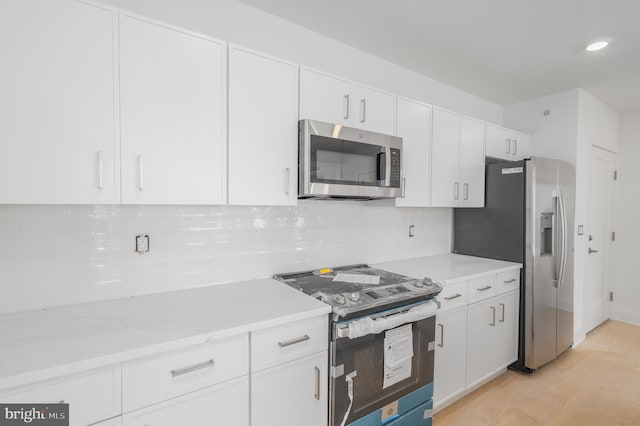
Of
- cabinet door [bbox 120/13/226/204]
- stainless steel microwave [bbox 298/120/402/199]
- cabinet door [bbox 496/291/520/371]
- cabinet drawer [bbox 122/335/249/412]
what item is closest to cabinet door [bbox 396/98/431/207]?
stainless steel microwave [bbox 298/120/402/199]

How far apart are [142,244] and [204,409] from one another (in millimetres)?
854

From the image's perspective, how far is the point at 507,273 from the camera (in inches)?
102

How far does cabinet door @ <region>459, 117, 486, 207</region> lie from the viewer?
271cm

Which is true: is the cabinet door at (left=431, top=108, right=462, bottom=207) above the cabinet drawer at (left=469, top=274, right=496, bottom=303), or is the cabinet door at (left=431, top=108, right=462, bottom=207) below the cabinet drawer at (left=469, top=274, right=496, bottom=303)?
above

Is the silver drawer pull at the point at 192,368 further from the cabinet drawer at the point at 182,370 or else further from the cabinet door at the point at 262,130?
the cabinet door at the point at 262,130

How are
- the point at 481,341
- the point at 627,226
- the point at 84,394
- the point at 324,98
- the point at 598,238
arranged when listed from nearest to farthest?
the point at 84,394 → the point at 324,98 → the point at 481,341 → the point at 598,238 → the point at 627,226

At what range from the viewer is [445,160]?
2584 mm

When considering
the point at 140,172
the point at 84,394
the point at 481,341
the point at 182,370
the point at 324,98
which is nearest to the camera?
the point at 84,394

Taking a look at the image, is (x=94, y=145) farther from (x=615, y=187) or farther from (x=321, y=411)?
(x=615, y=187)

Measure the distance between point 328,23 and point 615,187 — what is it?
4.24 meters

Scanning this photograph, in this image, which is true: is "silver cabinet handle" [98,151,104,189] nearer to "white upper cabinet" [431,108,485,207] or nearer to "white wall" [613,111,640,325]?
Result: "white upper cabinet" [431,108,485,207]

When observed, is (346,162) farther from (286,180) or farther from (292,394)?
(292,394)

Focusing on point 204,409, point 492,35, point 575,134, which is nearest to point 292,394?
point 204,409

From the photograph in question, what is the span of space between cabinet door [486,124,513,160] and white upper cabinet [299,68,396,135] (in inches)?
51.0
